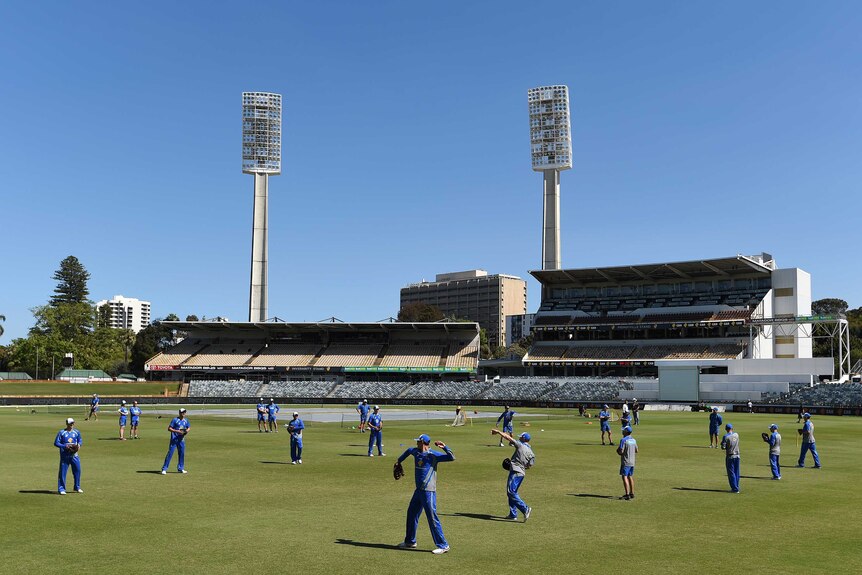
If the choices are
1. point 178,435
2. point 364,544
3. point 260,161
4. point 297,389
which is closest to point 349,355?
point 297,389

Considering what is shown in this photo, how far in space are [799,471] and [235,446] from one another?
22.9m

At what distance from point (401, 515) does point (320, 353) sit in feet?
309

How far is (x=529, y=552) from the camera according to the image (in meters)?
14.1

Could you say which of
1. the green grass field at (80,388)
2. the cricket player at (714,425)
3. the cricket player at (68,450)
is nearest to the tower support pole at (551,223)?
the green grass field at (80,388)

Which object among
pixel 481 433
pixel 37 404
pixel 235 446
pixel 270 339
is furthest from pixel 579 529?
pixel 270 339

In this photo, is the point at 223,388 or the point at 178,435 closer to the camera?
the point at 178,435

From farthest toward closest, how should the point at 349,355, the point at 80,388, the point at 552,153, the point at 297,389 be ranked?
the point at 552,153
the point at 349,355
the point at 80,388
the point at 297,389

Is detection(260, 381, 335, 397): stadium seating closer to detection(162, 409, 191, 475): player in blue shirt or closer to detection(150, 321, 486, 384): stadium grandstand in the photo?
detection(150, 321, 486, 384): stadium grandstand

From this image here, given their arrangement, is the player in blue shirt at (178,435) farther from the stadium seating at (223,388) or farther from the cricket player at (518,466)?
the stadium seating at (223,388)

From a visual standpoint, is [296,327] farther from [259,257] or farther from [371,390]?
[371,390]

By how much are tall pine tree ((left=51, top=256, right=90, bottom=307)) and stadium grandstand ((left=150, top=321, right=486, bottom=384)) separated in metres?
80.7

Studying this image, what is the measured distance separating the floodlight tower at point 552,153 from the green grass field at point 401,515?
81861 millimetres

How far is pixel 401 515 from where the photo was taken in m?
17.9

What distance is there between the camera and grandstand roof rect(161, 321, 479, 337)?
4350 inches
